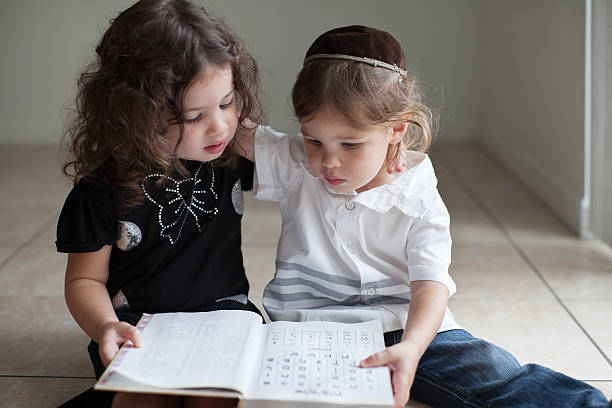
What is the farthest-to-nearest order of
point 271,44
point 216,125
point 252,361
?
point 271,44 → point 216,125 → point 252,361

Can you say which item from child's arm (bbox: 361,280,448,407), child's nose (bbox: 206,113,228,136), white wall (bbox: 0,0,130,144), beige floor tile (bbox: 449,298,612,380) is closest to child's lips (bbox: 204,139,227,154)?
child's nose (bbox: 206,113,228,136)

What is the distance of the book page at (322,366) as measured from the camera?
880mm

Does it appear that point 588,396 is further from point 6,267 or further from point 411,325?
point 6,267

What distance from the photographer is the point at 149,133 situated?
1.06m

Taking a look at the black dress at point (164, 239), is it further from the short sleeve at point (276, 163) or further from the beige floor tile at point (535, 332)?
the beige floor tile at point (535, 332)

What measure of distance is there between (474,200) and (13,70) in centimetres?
224

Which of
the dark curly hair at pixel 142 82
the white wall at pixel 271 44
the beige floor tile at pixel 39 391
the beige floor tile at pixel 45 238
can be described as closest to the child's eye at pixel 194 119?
the dark curly hair at pixel 142 82

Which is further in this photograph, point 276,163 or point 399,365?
point 276,163

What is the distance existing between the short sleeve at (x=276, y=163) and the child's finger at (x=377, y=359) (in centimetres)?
38

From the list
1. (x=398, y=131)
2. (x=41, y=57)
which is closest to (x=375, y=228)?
(x=398, y=131)

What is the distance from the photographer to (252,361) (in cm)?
94

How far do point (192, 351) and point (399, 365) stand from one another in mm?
266

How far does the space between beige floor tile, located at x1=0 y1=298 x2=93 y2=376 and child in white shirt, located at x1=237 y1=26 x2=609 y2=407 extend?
16.5 inches

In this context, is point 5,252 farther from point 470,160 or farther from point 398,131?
point 470,160
